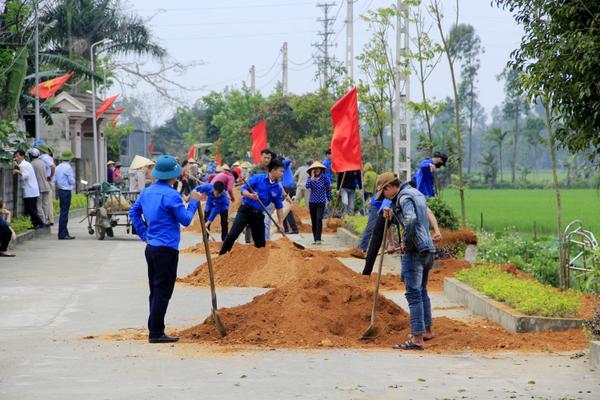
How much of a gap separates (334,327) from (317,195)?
12347 mm

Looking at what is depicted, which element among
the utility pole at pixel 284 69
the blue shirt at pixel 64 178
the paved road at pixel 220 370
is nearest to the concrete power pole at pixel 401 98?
the blue shirt at pixel 64 178

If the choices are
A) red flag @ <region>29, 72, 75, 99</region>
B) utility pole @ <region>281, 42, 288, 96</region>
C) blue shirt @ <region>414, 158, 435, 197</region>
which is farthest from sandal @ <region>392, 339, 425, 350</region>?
utility pole @ <region>281, 42, 288, 96</region>

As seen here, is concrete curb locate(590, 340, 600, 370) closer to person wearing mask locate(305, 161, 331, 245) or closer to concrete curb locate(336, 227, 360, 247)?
concrete curb locate(336, 227, 360, 247)

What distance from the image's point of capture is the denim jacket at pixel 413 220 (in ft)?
35.8

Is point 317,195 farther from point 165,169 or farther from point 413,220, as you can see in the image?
point 413,220

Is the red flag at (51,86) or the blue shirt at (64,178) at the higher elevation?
the red flag at (51,86)

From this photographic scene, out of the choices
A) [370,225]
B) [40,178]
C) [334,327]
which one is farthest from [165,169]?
[40,178]

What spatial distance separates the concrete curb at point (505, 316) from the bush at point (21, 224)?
13.4 metres

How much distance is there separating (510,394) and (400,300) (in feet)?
21.0

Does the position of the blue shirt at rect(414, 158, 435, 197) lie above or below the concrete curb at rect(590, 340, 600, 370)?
above

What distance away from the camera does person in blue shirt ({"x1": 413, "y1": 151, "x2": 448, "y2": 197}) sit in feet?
60.3

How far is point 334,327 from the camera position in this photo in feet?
37.6

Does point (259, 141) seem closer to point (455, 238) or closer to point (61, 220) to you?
point (61, 220)

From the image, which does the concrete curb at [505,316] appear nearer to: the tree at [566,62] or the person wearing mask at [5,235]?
the tree at [566,62]
